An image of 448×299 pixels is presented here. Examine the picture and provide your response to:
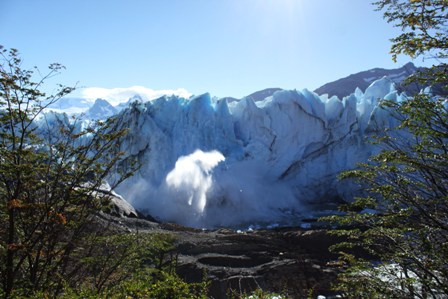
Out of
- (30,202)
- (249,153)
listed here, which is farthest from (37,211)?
(249,153)

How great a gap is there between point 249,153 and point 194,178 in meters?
4.38

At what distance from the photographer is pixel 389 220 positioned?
4.11m

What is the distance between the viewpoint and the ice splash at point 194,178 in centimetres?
2569

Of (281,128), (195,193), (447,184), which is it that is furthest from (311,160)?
(447,184)

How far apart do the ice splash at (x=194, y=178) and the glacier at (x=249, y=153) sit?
0.07 metres

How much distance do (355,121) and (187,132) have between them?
485 inches

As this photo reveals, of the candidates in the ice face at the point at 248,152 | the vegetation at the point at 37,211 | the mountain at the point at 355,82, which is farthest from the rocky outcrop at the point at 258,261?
the mountain at the point at 355,82

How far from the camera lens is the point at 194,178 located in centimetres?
2608

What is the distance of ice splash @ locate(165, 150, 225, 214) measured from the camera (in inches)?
1011

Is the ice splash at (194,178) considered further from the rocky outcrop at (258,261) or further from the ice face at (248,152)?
the rocky outcrop at (258,261)

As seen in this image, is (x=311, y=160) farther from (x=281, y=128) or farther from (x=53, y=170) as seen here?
(x=53, y=170)

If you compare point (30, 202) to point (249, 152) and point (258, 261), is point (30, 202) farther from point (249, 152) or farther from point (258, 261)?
point (249, 152)

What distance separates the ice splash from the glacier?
2.7 inches

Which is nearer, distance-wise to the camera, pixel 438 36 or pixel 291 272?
pixel 438 36
